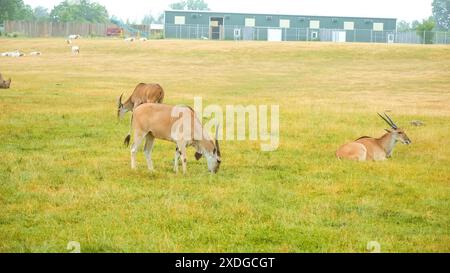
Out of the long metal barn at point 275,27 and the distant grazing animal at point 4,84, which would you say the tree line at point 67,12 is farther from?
the distant grazing animal at point 4,84

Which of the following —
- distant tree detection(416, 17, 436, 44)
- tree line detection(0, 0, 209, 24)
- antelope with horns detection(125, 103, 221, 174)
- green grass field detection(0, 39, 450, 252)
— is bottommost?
green grass field detection(0, 39, 450, 252)

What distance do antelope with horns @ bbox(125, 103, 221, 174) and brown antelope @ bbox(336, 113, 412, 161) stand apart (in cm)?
351

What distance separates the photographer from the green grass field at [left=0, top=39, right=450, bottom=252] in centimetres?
995

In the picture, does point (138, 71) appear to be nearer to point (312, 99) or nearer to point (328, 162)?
point (312, 99)

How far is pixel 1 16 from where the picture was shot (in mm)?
107688

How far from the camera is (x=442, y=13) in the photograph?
160m

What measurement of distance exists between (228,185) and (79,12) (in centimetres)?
13043

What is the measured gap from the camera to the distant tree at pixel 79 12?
5157 inches

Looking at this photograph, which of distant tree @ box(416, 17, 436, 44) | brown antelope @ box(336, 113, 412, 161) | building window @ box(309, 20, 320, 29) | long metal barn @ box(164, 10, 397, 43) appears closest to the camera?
brown antelope @ box(336, 113, 412, 161)

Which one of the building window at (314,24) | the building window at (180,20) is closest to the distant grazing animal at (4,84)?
the building window at (180,20)

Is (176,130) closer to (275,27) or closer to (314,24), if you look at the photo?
(275,27)

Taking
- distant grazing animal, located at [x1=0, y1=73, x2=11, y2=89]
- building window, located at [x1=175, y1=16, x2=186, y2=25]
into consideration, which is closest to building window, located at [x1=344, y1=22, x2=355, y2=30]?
building window, located at [x1=175, y1=16, x2=186, y2=25]

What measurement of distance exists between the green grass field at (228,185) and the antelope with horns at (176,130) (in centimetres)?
46

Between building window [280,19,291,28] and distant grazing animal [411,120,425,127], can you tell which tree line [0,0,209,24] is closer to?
building window [280,19,291,28]
